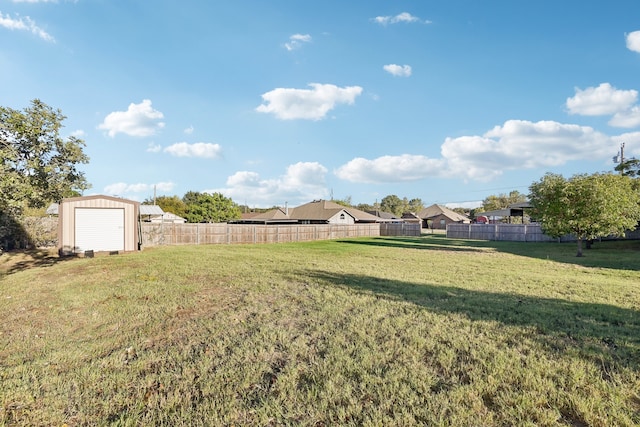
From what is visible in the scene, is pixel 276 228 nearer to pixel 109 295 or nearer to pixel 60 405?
pixel 109 295

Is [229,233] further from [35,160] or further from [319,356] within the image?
[319,356]

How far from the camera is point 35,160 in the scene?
8.79 metres

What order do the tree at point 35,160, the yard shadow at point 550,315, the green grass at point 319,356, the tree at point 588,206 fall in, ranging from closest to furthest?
the green grass at point 319,356 → the yard shadow at point 550,315 → the tree at point 35,160 → the tree at point 588,206

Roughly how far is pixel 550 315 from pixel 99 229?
1728 cm

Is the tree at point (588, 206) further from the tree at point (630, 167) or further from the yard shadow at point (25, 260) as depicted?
the yard shadow at point (25, 260)

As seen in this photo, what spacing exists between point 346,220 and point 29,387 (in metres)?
37.1

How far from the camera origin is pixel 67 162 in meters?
10.1

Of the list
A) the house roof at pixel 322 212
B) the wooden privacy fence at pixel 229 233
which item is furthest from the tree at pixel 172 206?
the wooden privacy fence at pixel 229 233

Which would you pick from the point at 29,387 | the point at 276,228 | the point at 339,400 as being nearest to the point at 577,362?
the point at 339,400

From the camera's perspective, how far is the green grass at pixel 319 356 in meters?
2.51

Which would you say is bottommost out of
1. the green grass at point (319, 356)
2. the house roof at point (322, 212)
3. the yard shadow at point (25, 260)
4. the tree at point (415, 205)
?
the yard shadow at point (25, 260)

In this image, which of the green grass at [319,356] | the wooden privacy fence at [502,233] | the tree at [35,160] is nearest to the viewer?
Result: the green grass at [319,356]

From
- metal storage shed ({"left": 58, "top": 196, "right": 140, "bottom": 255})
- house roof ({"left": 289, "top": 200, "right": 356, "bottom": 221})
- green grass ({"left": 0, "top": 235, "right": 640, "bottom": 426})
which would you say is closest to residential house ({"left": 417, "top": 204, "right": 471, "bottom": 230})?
house roof ({"left": 289, "top": 200, "right": 356, "bottom": 221})

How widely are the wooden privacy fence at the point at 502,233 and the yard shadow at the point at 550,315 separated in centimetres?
2286
